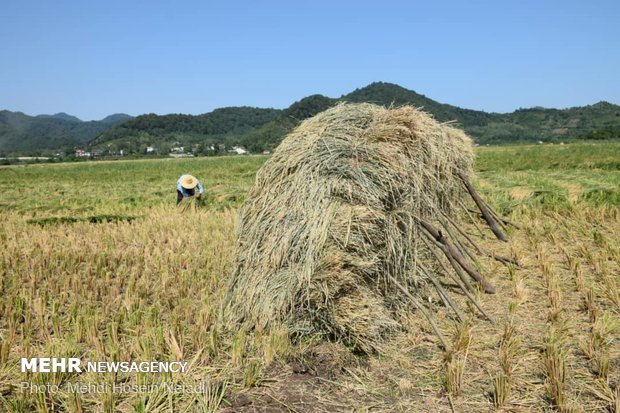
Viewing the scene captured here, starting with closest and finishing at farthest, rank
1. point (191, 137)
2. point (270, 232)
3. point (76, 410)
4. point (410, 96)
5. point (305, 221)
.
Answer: point (76, 410), point (305, 221), point (270, 232), point (410, 96), point (191, 137)

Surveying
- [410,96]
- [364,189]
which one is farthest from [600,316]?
[410,96]

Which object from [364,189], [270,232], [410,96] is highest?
[410,96]

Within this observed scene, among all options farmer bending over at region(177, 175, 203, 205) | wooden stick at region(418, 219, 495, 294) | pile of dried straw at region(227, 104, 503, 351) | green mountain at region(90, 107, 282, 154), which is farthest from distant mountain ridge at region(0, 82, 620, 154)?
pile of dried straw at region(227, 104, 503, 351)

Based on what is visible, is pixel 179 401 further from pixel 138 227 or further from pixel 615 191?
pixel 615 191

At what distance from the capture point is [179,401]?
3373mm

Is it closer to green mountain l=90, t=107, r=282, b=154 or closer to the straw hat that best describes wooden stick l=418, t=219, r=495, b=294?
the straw hat

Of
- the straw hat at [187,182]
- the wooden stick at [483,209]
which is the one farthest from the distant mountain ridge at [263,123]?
the wooden stick at [483,209]

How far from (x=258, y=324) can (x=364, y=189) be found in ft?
5.73

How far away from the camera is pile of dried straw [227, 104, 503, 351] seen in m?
4.29

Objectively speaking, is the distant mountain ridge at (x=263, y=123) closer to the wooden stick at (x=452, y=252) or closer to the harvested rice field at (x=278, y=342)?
the harvested rice field at (x=278, y=342)

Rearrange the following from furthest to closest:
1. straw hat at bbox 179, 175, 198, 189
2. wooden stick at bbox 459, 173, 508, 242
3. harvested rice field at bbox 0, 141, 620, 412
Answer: straw hat at bbox 179, 175, 198, 189
wooden stick at bbox 459, 173, 508, 242
harvested rice field at bbox 0, 141, 620, 412

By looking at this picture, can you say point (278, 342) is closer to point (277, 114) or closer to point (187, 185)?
point (187, 185)

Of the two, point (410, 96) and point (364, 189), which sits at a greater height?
point (410, 96)

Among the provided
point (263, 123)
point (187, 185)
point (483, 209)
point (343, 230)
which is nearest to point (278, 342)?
point (343, 230)
